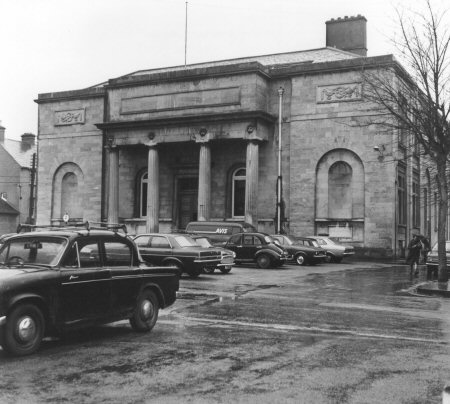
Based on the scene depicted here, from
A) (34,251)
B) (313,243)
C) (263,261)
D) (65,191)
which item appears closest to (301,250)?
(313,243)

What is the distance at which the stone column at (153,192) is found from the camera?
37.7 metres

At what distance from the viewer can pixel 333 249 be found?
31891 mm

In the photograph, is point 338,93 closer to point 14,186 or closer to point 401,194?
point 401,194

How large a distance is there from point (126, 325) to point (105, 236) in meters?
1.94

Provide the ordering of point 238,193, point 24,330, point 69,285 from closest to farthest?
point 24,330, point 69,285, point 238,193

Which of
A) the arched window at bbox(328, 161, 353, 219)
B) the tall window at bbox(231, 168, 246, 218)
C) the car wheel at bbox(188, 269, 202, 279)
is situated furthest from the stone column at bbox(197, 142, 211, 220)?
the car wheel at bbox(188, 269, 202, 279)

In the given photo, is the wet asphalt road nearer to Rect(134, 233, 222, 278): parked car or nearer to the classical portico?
Rect(134, 233, 222, 278): parked car

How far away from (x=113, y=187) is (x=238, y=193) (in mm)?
8290

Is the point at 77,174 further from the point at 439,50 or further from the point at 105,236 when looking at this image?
the point at 105,236

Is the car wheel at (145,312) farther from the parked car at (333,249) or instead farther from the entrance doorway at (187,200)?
the entrance doorway at (187,200)

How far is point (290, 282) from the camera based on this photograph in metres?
19.1

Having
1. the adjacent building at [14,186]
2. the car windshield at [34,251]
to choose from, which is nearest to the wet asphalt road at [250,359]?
the car windshield at [34,251]

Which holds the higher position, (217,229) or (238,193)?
(238,193)

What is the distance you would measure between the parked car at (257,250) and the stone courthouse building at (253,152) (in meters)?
8.47
